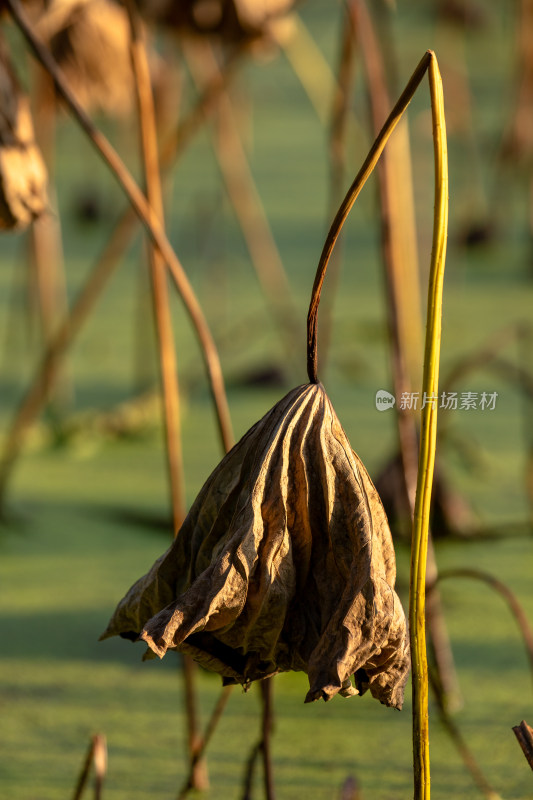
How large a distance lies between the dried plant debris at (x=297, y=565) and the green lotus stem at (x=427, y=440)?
0.5 inches

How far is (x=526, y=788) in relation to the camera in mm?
870

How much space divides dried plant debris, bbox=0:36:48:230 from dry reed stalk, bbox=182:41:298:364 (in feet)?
1.82

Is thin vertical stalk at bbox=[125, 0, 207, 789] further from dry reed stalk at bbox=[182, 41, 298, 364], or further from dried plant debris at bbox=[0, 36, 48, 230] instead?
dry reed stalk at bbox=[182, 41, 298, 364]

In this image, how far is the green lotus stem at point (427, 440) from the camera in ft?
1.49

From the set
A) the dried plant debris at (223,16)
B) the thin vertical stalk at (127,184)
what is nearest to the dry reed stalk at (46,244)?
the dried plant debris at (223,16)

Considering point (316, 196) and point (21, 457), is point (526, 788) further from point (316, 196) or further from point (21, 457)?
point (316, 196)

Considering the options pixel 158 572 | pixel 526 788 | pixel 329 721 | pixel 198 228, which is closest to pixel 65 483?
pixel 329 721

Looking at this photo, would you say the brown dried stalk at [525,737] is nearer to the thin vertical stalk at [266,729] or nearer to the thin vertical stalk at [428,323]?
the thin vertical stalk at [428,323]

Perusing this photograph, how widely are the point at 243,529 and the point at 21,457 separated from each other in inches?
47.2

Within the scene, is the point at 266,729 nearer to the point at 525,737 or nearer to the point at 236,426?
the point at 525,737

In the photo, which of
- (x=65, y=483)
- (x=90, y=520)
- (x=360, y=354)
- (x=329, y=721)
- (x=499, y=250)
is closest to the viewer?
(x=329, y=721)

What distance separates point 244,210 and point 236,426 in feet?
1.12

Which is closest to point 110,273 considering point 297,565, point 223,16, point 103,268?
point 103,268

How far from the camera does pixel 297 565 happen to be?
508 mm
